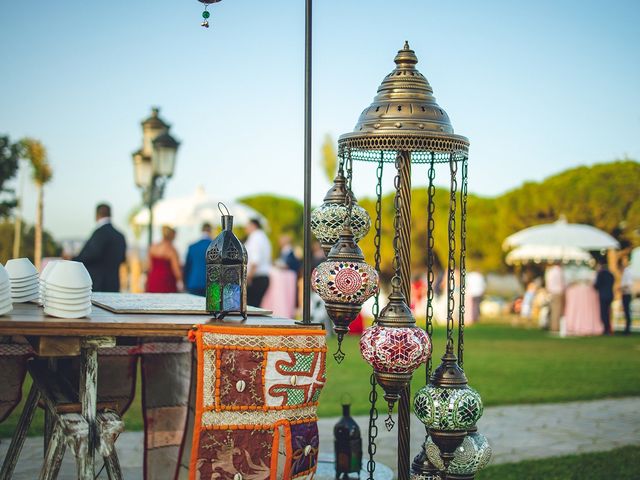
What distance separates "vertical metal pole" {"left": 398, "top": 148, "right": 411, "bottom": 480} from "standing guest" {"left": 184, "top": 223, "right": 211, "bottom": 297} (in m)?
6.07

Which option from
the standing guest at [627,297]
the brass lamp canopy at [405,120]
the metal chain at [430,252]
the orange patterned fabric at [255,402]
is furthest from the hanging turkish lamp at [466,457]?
the standing guest at [627,297]

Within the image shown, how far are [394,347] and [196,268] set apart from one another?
675 cm

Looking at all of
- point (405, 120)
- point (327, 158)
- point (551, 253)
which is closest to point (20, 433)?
point (405, 120)

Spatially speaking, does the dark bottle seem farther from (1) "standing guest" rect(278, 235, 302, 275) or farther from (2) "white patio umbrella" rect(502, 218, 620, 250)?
(2) "white patio umbrella" rect(502, 218, 620, 250)

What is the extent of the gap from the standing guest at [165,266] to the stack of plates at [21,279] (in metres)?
6.51

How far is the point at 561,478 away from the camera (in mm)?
4840

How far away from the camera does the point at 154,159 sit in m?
10.4

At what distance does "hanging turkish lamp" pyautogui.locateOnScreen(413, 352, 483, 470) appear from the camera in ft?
10.2

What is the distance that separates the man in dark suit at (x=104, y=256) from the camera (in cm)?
803

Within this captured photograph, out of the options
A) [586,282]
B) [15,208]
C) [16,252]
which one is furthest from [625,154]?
[15,208]

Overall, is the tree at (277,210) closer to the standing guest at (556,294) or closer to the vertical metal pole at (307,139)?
the standing guest at (556,294)

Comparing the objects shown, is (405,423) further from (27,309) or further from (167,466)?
(27,309)

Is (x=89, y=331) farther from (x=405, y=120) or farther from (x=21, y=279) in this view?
(x=405, y=120)

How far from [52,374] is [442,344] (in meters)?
10.1
